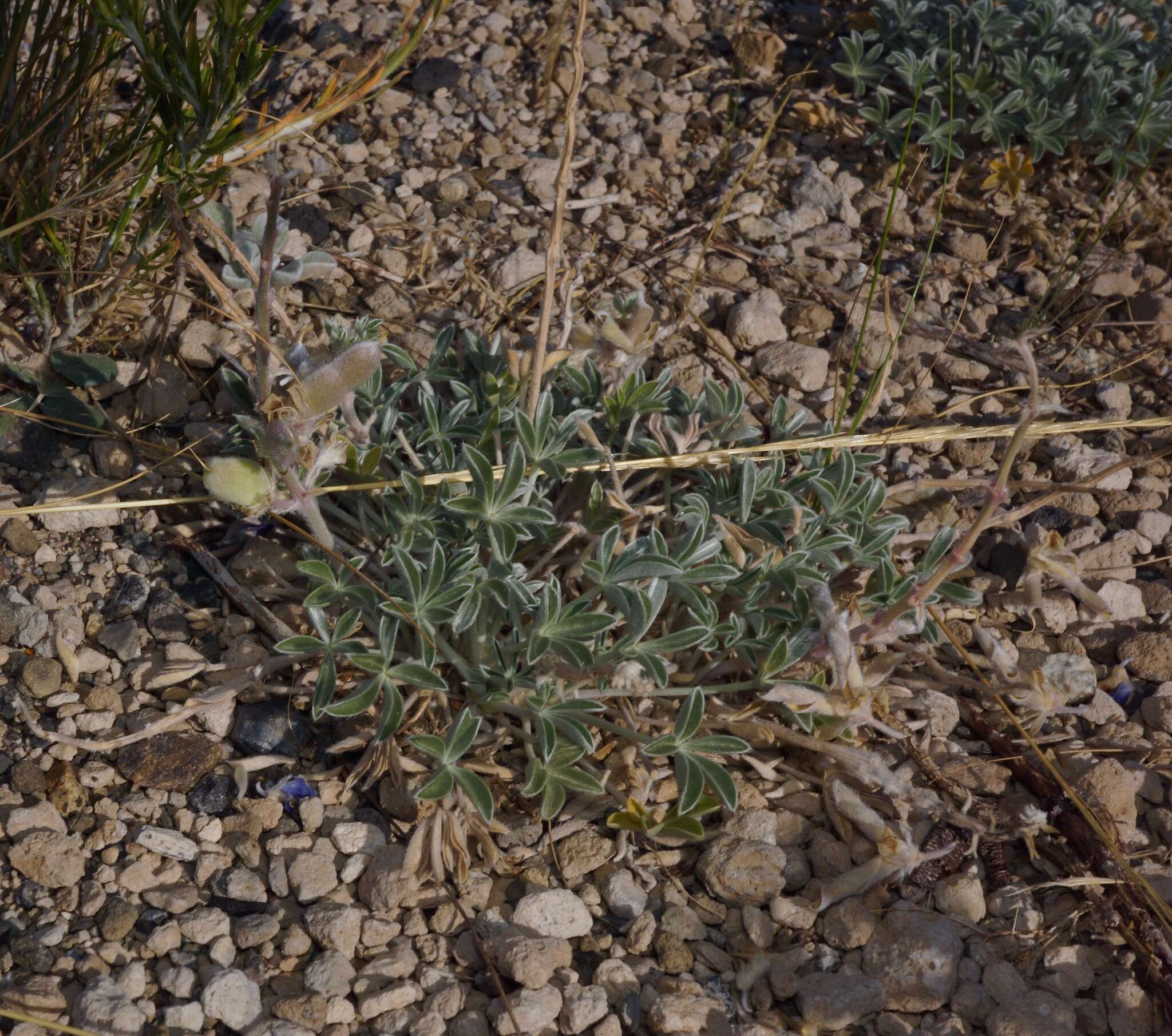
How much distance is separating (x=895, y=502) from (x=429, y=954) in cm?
134

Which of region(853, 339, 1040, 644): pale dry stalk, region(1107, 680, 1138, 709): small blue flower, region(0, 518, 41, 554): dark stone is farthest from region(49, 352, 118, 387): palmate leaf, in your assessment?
region(1107, 680, 1138, 709): small blue flower

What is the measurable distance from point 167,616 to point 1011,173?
2.41 metres

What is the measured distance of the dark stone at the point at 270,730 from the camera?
1.93m

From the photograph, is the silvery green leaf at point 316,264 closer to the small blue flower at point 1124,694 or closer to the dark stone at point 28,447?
the dark stone at point 28,447

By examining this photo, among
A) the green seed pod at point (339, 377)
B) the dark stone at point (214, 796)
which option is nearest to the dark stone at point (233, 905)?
the dark stone at point (214, 796)

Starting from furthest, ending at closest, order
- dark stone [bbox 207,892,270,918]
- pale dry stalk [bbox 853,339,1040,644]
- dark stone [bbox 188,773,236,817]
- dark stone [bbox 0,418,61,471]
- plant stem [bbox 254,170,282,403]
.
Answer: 1. dark stone [bbox 0,418,61,471]
2. dark stone [bbox 188,773,236,817]
3. dark stone [bbox 207,892,270,918]
4. pale dry stalk [bbox 853,339,1040,644]
5. plant stem [bbox 254,170,282,403]

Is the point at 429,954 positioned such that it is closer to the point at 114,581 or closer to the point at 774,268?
the point at 114,581

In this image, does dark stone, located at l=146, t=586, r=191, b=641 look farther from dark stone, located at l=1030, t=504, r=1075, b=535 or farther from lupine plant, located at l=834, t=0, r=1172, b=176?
lupine plant, located at l=834, t=0, r=1172, b=176

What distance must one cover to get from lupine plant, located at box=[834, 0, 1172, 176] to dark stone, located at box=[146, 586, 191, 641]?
215cm

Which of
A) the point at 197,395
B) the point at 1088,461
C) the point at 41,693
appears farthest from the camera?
the point at 1088,461

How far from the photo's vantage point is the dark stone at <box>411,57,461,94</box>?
3072 millimetres

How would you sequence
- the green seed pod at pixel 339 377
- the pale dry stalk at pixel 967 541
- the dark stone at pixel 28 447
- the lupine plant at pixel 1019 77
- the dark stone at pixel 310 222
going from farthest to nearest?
1. the lupine plant at pixel 1019 77
2. the dark stone at pixel 310 222
3. the dark stone at pixel 28 447
4. the green seed pod at pixel 339 377
5. the pale dry stalk at pixel 967 541

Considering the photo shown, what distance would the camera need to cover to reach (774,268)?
9.46 ft

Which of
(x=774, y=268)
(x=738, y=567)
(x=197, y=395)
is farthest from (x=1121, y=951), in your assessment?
(x=197, y=395)
